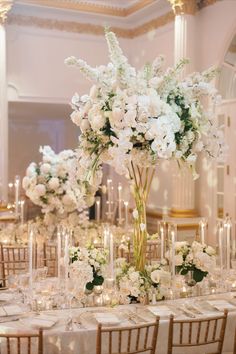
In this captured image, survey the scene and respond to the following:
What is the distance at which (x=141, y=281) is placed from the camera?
410 cm

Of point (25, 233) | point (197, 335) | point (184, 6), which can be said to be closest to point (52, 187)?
point (25, 233)

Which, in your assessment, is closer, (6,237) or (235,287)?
(235,287)

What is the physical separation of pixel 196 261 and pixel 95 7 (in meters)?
6.31

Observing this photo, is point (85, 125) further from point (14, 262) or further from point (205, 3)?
point (205, 3)

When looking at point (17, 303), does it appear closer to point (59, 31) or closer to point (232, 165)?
point (232, 165)

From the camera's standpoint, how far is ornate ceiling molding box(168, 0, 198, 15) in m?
8.40

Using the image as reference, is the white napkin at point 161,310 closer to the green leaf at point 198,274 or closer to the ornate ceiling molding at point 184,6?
the green leaf at point 198,274

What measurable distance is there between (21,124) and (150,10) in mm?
4306

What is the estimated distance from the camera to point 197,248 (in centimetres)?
450

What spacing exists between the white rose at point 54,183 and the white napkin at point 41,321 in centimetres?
262

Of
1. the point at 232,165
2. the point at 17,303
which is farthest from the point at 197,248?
the point at 232,165

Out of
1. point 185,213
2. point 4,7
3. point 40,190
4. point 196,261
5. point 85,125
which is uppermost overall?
point 4,7

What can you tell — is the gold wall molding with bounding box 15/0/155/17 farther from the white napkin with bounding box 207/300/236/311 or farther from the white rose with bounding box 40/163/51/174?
the white napkin with bounding box 207/300/236/311

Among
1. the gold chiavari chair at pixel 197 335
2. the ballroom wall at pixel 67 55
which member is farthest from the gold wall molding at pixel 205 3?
the gold chiavari chair at pixel 197 335
